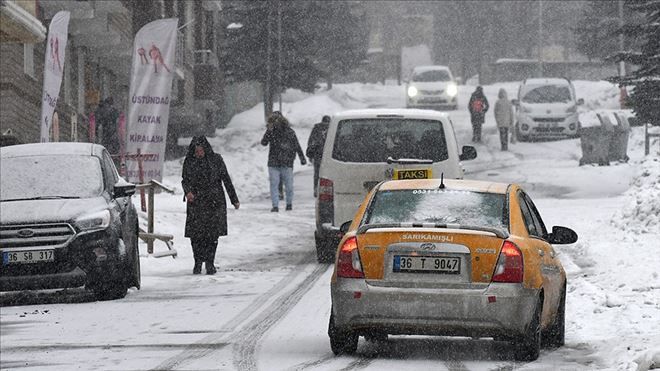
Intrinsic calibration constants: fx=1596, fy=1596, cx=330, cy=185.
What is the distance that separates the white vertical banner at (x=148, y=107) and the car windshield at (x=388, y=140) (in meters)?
8.40

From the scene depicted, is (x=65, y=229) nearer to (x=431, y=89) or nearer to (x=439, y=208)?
(x=439, y=208)

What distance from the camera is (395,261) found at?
10578mm

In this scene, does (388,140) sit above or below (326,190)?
above

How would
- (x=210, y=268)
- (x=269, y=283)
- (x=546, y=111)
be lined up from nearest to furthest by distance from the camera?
(x=269, y=283), (x=210, y=268), (x=546, y=111)

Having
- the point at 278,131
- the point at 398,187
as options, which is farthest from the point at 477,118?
the point at 398,187

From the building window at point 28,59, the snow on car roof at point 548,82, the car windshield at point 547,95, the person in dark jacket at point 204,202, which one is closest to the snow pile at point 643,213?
the person in dark jacket at point 204,202

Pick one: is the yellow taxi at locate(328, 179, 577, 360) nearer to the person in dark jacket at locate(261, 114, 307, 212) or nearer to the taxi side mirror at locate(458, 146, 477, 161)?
the taxi side mirror at locate(458, 146, 477, 161)

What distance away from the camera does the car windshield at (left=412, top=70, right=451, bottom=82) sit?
193 ft

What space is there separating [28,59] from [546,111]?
18.2 m

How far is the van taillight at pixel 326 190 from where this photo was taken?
18.0m

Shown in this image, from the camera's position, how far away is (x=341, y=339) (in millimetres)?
10844

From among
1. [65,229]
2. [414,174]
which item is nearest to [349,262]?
[65,229]

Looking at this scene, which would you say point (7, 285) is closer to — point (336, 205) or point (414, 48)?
point (336, 205)

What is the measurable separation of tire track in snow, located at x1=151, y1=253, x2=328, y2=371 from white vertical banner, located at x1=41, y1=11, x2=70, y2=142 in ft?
13.0
